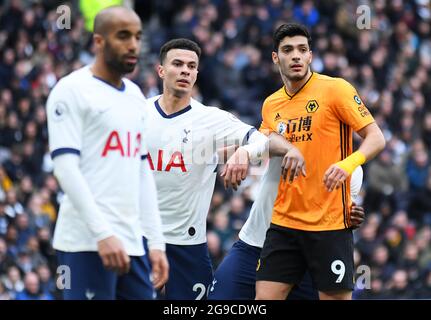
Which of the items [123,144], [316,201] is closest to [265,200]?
[316,201]

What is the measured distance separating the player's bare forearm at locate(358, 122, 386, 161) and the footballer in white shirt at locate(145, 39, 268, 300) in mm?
1050

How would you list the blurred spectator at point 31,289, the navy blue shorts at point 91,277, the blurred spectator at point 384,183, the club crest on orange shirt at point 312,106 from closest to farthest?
the navy blue shorts at point 91,277
the club crest on orange shirt at point 312,106
the blurred spectator at point 31,289
the blurred spectator at point 384,183

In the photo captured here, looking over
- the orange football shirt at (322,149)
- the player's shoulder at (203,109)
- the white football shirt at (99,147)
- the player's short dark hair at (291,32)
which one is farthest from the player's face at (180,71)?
the white football shirt at (99,147)

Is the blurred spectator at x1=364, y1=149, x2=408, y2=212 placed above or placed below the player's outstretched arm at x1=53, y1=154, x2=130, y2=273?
below

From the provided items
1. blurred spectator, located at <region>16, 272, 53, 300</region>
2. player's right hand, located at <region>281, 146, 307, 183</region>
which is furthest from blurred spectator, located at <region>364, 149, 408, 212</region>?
player's right hand, located at <region>281, 146, 307, 183</region>

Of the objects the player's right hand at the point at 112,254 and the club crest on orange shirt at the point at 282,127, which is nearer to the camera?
the player's right hand at the point at 112,254

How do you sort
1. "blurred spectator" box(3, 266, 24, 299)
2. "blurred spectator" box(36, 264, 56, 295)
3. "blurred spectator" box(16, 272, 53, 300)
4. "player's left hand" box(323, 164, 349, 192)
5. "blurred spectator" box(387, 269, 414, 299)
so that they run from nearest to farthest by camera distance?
"player's left hand" box(323, 164, 349, 192)
"blurred spectator" box(16, 272, 53, 300)
"blurred spectator" box(3, 266, 24, 299)
"blurred spectator" box(36, 264, 56, 295)
"blurred spectator" box(387, 269, 414, 299)

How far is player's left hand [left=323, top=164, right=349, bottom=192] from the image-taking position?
8281mm

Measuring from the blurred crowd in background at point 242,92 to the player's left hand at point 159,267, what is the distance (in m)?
7.51

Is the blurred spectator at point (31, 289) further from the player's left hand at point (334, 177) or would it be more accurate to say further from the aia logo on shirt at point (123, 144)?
the aia logo on shirt at point (123, 144)

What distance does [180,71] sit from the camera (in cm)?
995

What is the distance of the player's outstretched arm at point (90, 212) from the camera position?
22.8ft

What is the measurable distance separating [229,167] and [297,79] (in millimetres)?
1149

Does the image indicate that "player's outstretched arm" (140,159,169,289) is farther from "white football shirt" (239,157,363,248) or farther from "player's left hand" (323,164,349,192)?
"white football shirt" (239,157,363,248)
